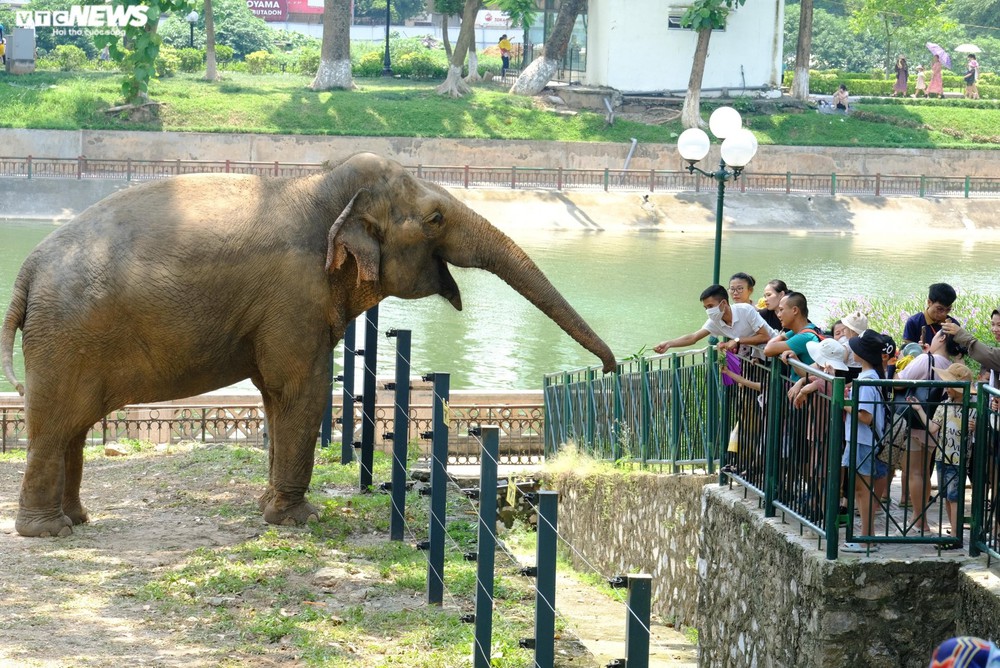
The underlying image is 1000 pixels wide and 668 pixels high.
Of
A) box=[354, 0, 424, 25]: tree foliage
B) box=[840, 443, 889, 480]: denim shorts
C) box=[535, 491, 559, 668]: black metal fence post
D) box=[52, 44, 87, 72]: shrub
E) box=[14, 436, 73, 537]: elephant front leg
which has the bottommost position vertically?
box=[14, 436, 73, 537]: elephant front leg

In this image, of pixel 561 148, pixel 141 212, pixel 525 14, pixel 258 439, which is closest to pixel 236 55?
pixel 525 14

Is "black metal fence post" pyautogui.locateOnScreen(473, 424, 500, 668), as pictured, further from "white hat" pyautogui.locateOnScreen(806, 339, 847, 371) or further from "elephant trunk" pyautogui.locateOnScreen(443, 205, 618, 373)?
"elephant trunk" pyautogui.locateOnScreen(443, 205, 618, 373)

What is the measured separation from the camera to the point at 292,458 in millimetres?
10469

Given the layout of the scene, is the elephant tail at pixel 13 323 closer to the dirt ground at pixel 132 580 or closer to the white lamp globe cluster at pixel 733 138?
the dirt ground at pixel 132 580

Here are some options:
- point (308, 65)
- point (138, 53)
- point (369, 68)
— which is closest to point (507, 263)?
point (138, 53)

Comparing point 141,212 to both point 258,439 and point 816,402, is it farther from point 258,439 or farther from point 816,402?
point 258,439

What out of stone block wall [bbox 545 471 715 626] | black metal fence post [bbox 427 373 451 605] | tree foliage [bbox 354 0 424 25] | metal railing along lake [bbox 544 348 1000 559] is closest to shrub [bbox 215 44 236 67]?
tree foliage [bbox 354 0 424 25]

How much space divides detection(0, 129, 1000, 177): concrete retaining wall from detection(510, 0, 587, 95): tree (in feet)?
18.9

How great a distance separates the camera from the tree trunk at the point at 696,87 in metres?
50.5

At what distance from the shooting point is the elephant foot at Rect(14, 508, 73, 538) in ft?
33.1

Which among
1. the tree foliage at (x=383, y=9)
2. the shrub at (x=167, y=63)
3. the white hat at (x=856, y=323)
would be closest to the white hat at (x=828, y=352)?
the white hat at (x=856, y=323)

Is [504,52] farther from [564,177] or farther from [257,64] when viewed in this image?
[564,177]

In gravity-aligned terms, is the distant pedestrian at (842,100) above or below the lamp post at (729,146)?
above

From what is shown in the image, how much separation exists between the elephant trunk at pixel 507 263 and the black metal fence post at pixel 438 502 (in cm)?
185
